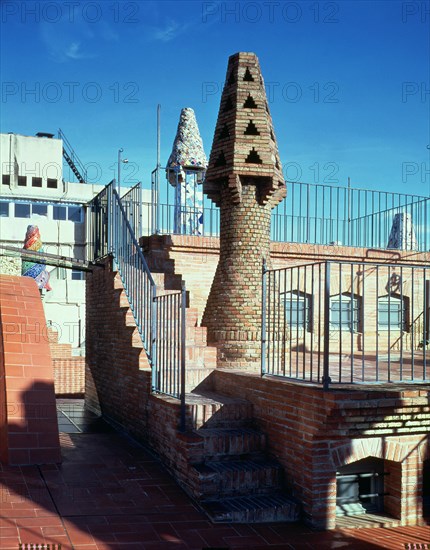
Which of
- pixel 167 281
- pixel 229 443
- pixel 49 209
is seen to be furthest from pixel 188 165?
pixel 49 209

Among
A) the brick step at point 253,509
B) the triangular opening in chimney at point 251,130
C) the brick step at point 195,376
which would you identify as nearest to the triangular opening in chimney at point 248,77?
the triangular opening in chimney at point 251,130

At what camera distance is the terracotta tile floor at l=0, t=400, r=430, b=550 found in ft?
18.0

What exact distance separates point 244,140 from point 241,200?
0.84m

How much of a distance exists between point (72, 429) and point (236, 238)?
376cm

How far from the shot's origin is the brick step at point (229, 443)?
6.89 metres

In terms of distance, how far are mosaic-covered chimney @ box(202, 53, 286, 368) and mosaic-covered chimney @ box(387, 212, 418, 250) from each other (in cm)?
664

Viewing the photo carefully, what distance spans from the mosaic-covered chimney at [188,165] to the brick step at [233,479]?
303 inches

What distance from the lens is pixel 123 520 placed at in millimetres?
5895

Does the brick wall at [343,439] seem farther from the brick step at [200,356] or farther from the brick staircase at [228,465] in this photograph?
the brick step at [200,356]

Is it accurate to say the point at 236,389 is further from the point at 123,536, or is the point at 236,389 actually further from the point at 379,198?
the point at 379,198

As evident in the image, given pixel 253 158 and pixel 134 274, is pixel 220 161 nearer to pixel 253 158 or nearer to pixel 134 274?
pixel 253 158

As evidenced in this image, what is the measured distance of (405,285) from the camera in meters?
14.0

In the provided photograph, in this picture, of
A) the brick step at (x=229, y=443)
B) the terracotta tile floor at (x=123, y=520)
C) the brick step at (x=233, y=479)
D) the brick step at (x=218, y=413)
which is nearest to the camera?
the terracotta tile floor at (x=123, y=520)

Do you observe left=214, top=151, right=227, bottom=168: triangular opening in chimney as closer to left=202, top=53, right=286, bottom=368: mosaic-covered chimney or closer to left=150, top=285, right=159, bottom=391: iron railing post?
left=202, top=53, right=286, bottom=368: mosaic-covered chimney
